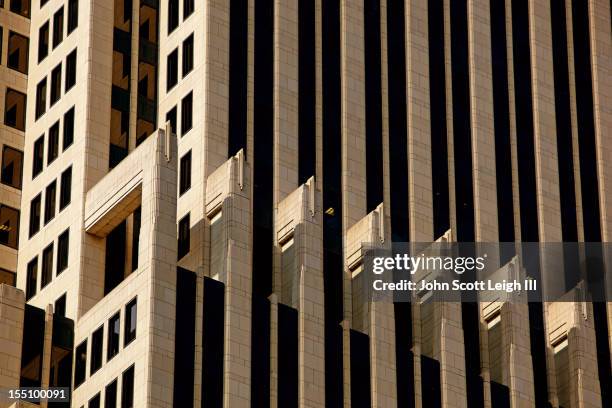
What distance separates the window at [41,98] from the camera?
128500mm

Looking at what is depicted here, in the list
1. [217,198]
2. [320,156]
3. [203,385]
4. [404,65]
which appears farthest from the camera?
[404,65]

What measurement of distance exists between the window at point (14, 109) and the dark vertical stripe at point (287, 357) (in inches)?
1107

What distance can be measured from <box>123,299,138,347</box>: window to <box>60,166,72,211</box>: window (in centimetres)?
1513

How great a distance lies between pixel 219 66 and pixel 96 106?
27.6 ft

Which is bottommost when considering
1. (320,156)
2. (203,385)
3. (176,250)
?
(203,385)

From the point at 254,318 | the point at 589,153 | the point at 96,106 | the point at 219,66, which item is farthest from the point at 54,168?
the point at 589,153

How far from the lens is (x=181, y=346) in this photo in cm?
10538

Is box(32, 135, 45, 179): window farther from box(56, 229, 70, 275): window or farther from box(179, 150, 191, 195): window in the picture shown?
box(179, 150, 191, 195): window

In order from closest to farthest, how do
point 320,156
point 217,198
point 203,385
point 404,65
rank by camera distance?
1. point 203,385
2. point 217,198
3. point 320,156
4. point 404,65

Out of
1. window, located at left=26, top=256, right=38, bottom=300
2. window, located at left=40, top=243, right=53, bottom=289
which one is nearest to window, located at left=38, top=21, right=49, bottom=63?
window, located at left=26, top=256, right=38, bottom=300

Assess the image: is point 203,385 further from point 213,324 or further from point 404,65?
point 404,65

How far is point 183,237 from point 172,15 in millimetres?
17083

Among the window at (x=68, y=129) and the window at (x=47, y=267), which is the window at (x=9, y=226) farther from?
the window at (x=68, y=129)

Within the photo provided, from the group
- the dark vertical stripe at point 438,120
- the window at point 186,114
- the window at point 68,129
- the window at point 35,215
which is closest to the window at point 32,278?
the window at point 35,215
